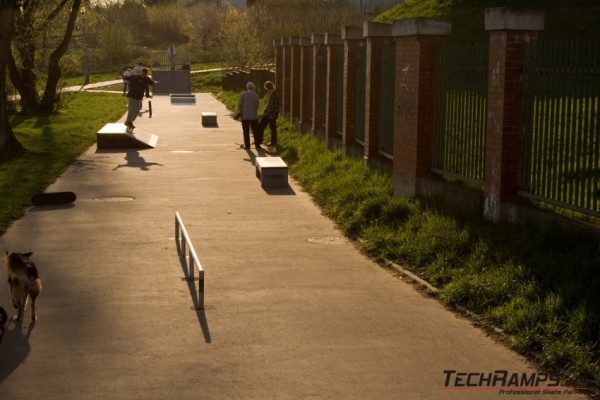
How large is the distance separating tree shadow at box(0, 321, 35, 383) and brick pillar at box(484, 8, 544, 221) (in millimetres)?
6086

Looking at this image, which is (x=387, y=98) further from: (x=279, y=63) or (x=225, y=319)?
(x=279, y=63)

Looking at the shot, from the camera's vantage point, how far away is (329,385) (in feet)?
24.8

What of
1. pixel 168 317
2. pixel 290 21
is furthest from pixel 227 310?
pixel 290 21

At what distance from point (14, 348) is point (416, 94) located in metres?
8.52

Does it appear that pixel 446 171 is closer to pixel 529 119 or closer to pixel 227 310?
pixel 529 119

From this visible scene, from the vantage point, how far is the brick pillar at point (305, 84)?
29.2m

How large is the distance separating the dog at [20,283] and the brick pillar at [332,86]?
1483 cm

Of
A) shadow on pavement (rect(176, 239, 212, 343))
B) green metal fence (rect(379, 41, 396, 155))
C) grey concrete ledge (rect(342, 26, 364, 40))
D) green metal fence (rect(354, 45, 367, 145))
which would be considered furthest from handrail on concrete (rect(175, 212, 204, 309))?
grey concrete ledge (rect(342, 26, 364, 40))

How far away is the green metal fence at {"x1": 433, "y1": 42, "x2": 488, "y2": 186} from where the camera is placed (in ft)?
44.2

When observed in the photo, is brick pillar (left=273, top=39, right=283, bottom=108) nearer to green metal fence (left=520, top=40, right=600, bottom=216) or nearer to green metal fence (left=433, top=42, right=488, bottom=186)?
green metal fence (left=433, top=42, right=488, bottom=186)

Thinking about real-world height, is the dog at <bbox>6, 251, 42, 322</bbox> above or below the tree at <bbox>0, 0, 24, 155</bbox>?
below

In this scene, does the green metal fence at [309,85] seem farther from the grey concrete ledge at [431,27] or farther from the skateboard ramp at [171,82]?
the skateboard ramp at [171,82]

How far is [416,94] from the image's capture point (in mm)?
15359

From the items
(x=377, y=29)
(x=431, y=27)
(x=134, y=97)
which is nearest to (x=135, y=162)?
(x=134, y=97)
